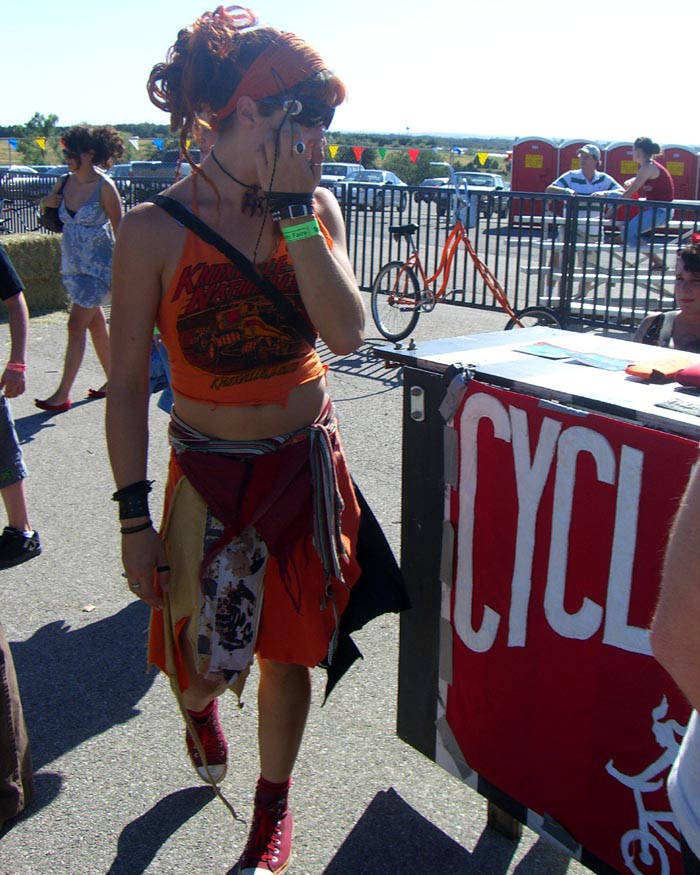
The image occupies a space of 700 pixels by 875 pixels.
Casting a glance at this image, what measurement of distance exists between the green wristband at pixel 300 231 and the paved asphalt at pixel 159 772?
5.19 ft

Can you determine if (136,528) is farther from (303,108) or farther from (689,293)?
(689,293)

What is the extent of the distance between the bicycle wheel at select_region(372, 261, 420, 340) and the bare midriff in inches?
272

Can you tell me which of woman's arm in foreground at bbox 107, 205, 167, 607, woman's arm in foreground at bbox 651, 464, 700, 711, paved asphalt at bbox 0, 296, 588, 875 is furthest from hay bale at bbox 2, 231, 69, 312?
woman's arm in foreground at bbox 651, 464, 700, 711

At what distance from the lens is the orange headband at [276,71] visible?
6.86 feet

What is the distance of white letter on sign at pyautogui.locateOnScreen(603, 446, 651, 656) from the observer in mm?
1930

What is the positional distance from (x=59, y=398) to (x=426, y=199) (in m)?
5.77

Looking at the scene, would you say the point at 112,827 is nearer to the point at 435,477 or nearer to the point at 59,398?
the point at 435,477

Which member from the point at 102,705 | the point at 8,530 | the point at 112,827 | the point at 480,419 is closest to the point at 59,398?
the point at 8,530

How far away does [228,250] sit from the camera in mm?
2176

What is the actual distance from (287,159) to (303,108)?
121mm

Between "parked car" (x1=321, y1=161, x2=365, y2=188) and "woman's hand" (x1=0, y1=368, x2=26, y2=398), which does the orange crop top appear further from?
"parked car" (x1=321, y1=161, x2=365, y2=188)

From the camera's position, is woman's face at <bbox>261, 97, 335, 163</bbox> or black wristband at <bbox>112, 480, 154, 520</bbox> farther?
black wristband at <bbox>112, 480, 154, 520</bbox>

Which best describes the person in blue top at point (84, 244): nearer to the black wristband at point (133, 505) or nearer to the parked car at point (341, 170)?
the black wristband at point (133, 505)

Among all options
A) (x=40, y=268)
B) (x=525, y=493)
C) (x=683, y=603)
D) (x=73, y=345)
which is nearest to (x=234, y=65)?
(x=525, y=493)
